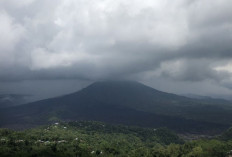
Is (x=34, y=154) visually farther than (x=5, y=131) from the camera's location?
No

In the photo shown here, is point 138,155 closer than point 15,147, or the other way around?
point 15,147

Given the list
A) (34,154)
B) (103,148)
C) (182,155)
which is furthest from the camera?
(103,148)

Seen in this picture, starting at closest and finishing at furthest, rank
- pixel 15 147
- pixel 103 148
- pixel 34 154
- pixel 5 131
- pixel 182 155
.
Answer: pixel 34 154
pixel 15 147
pixel 182 155
pixel 103 148
pixel 5 131

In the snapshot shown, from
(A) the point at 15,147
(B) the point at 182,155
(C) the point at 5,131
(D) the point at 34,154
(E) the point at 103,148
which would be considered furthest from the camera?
(C) the point at 5,131

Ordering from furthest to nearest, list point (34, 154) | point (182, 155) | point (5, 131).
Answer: point (5, 131)
point (182, 155)
point (34, 154)

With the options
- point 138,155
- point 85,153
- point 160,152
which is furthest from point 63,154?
point 160,152

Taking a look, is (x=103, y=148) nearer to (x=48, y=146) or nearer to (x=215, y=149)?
(x=48, y=146)

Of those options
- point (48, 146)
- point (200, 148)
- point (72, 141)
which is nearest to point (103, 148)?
point (72, 141)

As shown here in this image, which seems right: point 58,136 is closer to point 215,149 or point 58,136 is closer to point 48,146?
point 48,146

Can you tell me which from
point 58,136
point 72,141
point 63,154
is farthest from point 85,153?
point 58,136
